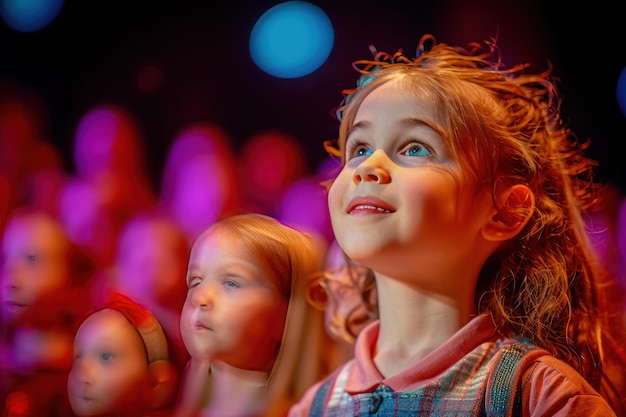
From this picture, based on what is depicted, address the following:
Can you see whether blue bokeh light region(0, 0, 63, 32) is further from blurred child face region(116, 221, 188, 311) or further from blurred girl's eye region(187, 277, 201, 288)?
blurred girl's eye region(187, 277, 201, 288)

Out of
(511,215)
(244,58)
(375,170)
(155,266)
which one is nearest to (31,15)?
(244,58)

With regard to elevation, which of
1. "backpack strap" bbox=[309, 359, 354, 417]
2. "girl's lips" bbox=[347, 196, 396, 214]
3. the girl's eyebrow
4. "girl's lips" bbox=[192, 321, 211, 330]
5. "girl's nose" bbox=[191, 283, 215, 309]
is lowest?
"backpack strap" bbox=[309, 359, 354, 417]

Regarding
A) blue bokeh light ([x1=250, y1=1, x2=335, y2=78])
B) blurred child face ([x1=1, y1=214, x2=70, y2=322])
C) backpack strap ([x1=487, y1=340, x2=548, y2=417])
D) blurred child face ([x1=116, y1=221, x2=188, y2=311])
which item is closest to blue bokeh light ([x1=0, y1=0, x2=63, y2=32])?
blue bokeh light ([x1=250, y1=1, x2=335, y2=78])

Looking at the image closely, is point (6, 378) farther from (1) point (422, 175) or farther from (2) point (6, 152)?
(1) point (422, 175)

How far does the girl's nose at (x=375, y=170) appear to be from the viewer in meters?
0.96

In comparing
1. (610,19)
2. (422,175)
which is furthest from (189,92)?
(610,19)

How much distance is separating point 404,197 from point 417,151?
0.08 m

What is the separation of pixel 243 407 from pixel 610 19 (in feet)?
3.31

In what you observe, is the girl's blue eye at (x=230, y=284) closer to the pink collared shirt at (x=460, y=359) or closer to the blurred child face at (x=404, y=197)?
the blurred child face at (x=404, y=197)

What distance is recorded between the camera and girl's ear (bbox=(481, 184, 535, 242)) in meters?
1.04

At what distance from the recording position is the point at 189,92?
1508mm

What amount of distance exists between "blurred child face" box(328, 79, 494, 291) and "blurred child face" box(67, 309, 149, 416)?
0.30m

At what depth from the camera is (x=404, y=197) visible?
37.6 inches

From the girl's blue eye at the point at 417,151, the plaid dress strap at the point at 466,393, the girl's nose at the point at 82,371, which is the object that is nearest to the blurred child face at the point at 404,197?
the girl's blue eye at the point at 417,151
